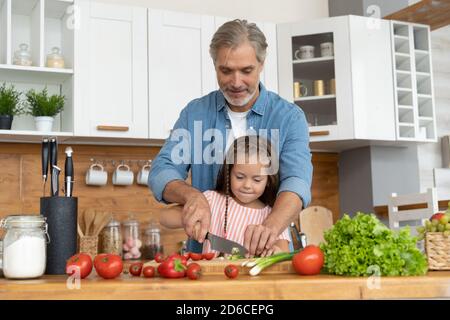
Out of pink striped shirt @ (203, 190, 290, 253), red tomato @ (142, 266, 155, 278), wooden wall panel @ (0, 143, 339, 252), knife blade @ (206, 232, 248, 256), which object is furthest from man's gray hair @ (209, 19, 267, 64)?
wooden wall panel @ (0, 143, 339, 252)

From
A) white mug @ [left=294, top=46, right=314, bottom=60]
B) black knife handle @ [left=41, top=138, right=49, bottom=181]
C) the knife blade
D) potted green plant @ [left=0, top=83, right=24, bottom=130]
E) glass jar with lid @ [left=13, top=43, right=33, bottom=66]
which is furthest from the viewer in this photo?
white mug @ [left=294, top=46, right=314, bottom=60]

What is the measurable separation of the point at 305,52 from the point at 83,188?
1.60 m

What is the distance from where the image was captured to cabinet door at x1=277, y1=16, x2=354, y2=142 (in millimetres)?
3999

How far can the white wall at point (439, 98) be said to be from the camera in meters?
4.66

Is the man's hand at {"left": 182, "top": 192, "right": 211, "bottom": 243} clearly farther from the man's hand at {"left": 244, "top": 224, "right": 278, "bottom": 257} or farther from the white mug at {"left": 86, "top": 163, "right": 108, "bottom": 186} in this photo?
the white mug at {"left": 86, "top": 163, "right": 108, "bottom": 186}

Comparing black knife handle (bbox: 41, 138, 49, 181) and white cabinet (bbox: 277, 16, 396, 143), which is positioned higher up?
white cabinet (bbox: 277, 16, 396, 143)

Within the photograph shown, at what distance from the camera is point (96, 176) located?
374 cm

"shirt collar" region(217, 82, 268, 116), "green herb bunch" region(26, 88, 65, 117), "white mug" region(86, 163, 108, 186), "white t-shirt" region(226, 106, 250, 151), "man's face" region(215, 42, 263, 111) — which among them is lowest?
"white mug" region(86, 163, 108, 186)

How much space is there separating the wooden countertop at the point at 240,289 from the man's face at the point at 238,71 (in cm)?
85

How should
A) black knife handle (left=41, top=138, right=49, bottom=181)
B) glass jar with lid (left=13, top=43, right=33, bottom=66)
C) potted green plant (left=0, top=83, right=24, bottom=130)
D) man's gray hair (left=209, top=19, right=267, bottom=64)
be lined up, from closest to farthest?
black knife handle (left=41, top=138, right=49, bottom=181), man's gray hair (left=209, top=19, right=267, bottom=64), potted green plant (left=0, top=83, right=24, bottom=130), glass jar with lid (left=13, top=43, right=33, bottom=66)

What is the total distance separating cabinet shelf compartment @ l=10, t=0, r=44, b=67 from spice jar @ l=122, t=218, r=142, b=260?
1.03 metres

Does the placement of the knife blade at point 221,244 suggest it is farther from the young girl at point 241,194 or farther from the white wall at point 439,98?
the white wall at point 439,98

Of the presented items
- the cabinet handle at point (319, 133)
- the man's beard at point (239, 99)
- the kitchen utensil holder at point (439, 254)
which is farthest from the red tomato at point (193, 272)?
the cabinet handle at point (319, 133)

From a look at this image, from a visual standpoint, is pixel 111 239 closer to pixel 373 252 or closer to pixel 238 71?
pixel 238 71
